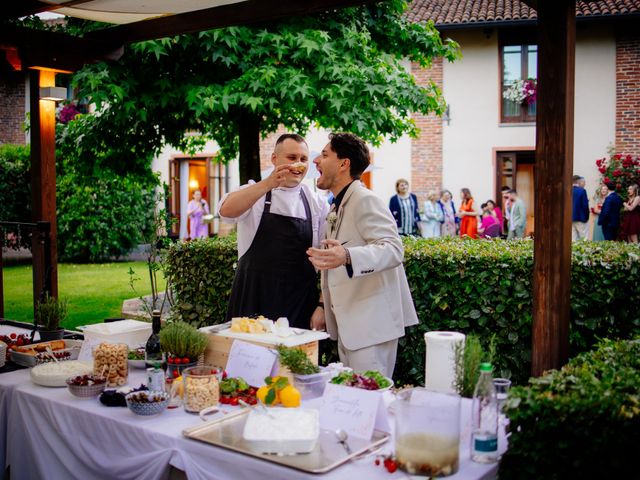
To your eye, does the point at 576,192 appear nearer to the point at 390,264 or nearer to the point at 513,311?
the point at 513,311

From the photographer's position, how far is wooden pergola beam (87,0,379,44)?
3733 mm

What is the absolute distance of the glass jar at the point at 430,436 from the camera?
1.84 m

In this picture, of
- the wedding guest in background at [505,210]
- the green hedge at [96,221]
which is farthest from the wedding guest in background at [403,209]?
the green hedge at [96,221]

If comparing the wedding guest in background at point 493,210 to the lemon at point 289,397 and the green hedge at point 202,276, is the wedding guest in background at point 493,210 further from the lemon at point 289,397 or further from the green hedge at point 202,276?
the lemon at point 289,397

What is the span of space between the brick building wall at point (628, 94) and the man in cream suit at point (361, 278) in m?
14.1

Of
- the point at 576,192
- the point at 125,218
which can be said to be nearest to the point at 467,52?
the point at 576,192

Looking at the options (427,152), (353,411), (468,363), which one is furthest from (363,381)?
(427,152)

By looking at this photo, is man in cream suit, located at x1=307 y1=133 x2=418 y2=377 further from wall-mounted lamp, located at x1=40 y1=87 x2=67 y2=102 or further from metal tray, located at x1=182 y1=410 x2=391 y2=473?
wall-mounted lamp, located at x1=40 y1=87 x2=67 y2=102

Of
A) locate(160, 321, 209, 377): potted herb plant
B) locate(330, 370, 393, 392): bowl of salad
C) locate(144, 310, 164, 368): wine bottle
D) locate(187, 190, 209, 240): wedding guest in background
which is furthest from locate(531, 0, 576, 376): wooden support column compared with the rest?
locate(187, 190, 209, 240): wedding guest in background

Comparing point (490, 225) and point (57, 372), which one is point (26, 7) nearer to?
point (57, 372)

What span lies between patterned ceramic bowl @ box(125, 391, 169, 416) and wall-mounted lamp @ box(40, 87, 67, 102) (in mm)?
3533

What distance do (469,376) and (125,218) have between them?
15168 mm

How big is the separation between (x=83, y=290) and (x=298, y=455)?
9971 millimetres

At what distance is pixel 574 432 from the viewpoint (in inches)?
71.7
